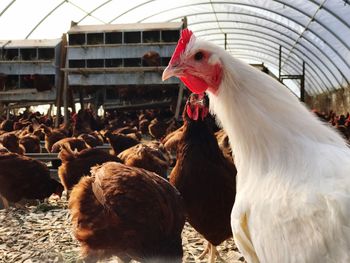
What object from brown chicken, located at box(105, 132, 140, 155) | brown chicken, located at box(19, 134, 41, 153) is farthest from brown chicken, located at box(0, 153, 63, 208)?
brown chicken, located at box(19, 134, 41, 153)

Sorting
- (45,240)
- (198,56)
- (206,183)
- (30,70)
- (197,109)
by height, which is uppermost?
(30,70)

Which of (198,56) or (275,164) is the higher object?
(198,56)

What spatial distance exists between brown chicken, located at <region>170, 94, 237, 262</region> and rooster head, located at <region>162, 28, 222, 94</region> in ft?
4.80

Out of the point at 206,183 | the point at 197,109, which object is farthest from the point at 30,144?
the point at 206,183

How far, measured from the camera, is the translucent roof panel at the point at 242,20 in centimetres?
1396

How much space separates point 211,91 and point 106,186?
1.40 m

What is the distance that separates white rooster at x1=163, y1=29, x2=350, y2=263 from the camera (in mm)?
1433

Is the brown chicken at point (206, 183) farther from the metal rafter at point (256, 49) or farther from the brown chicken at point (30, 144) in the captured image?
the metal rafter at point (256, 49)

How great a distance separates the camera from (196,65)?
1.94 meters

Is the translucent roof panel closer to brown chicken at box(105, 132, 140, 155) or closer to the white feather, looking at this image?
brown chicken at box(105, 132, 140, 155)

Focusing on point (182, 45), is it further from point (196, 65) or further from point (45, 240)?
point (45, 240)

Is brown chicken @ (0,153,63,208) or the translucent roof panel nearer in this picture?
brown chicken @ (0,153,63,208)

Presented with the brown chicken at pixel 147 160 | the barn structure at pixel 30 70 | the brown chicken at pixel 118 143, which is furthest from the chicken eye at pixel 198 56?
the barn structure at pixel 30 70

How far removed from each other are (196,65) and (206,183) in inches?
64.3
